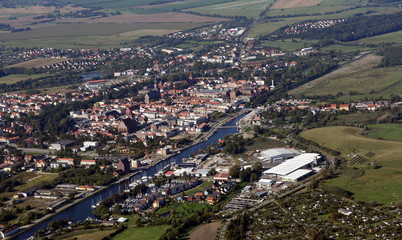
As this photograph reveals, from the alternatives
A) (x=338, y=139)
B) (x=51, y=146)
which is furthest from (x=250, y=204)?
(x=51, y=146)

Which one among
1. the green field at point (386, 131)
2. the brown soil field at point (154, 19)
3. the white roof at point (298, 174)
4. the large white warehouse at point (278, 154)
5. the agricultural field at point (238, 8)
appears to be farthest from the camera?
the agricultural field at point (238, 8)

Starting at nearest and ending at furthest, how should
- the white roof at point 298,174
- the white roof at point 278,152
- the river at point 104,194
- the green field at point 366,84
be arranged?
the river at point 104,194, the white roof at point 298,174, the white roof at point 278,152, the green field at point 366,84

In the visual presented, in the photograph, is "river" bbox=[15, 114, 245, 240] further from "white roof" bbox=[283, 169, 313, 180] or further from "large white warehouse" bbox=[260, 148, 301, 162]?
"white roof" bbox=[283, 169, 313, 180]

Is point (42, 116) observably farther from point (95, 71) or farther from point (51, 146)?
point (95, 71)

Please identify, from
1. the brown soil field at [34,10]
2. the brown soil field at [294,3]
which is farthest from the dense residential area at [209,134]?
the brown soil field at [34,10]

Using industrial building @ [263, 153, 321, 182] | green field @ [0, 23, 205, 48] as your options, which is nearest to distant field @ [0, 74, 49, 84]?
green field @ [0, 23, 205, 48]

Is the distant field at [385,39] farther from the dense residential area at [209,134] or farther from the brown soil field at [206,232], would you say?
the brown soil field at [206,232]

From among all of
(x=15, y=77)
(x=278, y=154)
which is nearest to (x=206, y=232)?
(x=278, y=154)

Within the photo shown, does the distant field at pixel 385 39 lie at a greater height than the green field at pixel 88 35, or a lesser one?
lesser
